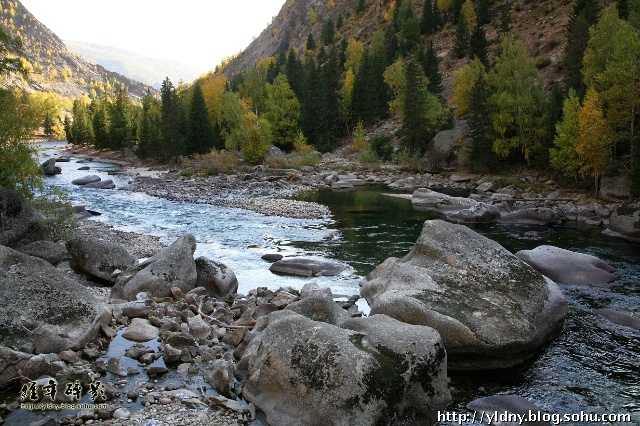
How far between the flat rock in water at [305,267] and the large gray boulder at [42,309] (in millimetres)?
8317

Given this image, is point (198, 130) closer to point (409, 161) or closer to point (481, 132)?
point (409, 161)

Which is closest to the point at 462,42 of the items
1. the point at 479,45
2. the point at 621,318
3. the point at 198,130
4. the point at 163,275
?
the point at 479,45

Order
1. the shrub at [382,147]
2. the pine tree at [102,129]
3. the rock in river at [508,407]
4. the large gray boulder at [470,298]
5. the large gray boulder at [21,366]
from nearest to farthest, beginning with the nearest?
the rock in river at [508,407], the large gray boulder at [21,366], the large gray boulder at [470,298], the shrub at [382,147], the pine tree at [102,129]

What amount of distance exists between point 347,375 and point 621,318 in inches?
385

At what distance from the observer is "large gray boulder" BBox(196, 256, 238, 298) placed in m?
16.0

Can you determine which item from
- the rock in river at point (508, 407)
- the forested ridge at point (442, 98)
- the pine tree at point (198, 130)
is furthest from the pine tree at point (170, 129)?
the rock in river at point (508, 407)

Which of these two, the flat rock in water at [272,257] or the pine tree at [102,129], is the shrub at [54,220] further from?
the pine tree at [102,129]

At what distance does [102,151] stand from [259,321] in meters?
104

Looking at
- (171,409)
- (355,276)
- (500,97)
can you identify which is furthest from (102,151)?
(171,409)

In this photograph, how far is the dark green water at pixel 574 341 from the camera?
9836 mm

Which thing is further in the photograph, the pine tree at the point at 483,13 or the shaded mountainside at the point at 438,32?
the pine tree at the point at 483,13

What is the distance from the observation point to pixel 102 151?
341 feet

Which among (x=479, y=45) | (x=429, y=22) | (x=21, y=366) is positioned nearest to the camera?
(x=21, y=366)

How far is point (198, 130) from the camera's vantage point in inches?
3000
